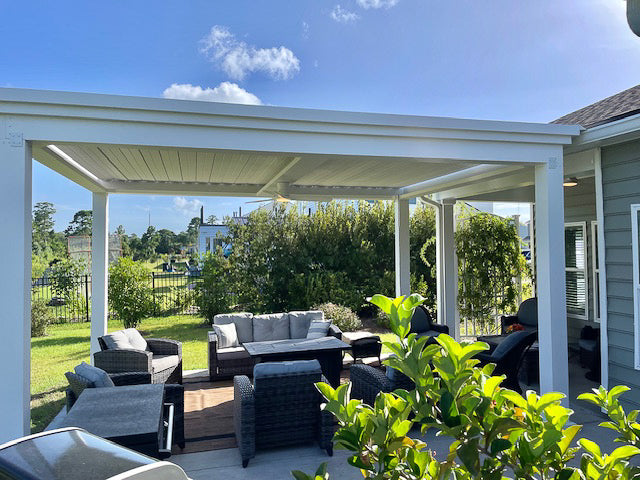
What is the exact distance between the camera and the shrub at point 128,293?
36.9 ft

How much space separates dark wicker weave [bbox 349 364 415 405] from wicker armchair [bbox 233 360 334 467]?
2.15ft

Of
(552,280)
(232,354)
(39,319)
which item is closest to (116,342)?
(232,354)

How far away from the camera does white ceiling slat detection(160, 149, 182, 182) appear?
5719 millimetres

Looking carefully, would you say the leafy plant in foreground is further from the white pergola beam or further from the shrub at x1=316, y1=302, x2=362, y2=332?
the shrub at x1=316, y1=302, x2=362, y2=332

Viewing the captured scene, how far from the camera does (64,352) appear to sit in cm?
980

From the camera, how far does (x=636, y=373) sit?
16.8ft

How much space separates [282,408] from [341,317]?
271 inches

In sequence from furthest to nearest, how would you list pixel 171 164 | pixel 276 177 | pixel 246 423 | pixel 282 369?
pixel 276 177
pixel 171 164
pixel 282 369
pixel 246 423

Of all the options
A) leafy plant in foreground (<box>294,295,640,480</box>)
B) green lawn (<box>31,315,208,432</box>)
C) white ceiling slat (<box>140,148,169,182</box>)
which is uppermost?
white ceiling slat (<box>140,148,169,182</box>)

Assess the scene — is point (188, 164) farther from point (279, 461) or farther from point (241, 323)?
point (279, 461)

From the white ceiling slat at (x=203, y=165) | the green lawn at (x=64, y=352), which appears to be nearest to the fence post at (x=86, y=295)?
the green lawn at (x=64, y=352)

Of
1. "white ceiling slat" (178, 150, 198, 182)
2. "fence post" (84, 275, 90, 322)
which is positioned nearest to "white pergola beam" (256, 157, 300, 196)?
"white ceiling slat" (178, 150, 198, 182)

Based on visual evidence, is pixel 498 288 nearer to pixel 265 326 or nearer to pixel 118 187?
pixel 265 326

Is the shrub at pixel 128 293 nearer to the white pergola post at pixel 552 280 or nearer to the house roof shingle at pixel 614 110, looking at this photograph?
the white pergola post at pixel 552 280
